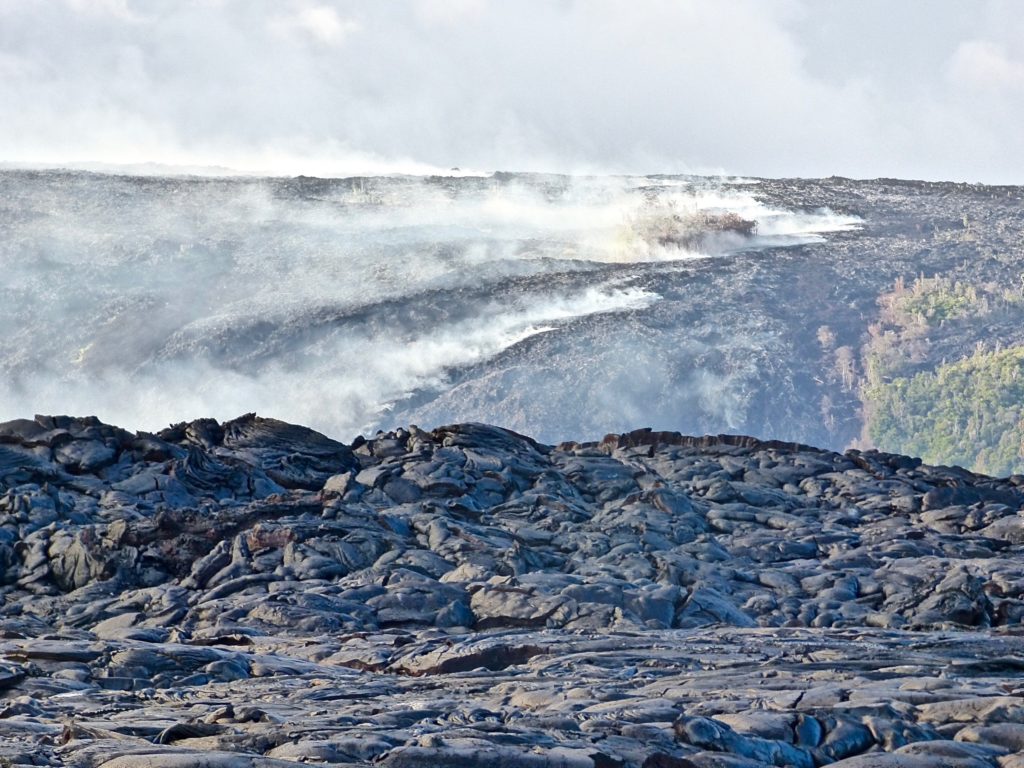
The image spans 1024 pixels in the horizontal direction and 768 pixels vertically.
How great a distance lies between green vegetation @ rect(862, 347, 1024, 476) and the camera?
156m

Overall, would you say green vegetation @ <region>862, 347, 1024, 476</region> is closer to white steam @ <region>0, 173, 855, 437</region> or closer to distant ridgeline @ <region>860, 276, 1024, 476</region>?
distant ridgeline @ <region>860, 276, 1024, 476</region>

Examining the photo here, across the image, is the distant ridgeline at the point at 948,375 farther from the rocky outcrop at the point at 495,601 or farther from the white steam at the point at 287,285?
the rocky outcrop at the point at 495,601

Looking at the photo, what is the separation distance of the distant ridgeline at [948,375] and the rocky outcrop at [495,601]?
79.1 m

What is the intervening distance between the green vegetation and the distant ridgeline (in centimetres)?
9

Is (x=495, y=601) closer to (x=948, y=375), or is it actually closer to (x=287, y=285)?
(x=948, y=375)

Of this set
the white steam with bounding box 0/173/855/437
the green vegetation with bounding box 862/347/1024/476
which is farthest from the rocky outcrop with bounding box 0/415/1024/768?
the white steam with bounding box 0/173/855/437

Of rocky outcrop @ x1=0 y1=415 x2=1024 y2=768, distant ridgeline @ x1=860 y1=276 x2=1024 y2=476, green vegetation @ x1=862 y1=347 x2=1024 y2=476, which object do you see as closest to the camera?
rocky outcrop @ x1=0 y1=415 x2=1024 y2=768

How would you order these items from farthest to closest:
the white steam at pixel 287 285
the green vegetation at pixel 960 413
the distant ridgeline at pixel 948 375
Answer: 1. the white steam at pixel 287 285
2. the distant ridgeline at pixel 948 375
3. the green vegetation at pixel 960 413

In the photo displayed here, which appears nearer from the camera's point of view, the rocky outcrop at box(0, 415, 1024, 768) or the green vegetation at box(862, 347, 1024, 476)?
the rocky outcrop at box(0, 415, 1024, 768)

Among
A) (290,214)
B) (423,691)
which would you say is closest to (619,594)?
(423,691)

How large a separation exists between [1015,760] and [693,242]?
149m

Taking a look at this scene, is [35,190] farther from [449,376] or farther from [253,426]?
[253,426]

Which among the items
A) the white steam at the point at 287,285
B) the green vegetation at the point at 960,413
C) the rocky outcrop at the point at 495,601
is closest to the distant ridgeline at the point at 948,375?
the green vegetation at the point at 960,413

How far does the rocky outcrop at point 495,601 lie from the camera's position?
1426 inches
